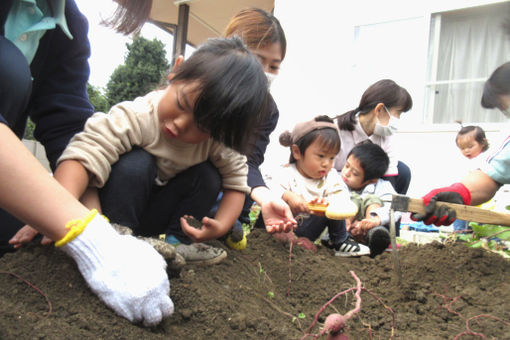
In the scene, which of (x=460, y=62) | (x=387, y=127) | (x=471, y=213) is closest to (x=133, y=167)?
(x=471, y=213)

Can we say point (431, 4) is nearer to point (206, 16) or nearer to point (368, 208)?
point (368, 208)

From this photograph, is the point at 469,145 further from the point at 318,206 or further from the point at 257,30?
the point at 257,30

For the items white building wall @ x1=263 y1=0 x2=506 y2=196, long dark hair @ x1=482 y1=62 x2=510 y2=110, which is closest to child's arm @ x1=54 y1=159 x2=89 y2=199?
long dark hair @ x1=482 y1=62 x2=510 y2=110

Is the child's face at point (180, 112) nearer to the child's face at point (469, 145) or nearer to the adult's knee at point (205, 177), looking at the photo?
the adult's knee at point (205, 177)

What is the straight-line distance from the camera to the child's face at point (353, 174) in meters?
3.16

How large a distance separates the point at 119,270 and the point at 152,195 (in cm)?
80

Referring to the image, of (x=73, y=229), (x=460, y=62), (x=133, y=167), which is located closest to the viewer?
(x=73, y=229)

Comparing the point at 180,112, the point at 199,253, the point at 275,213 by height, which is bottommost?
the point at 199,253

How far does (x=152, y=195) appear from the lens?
5.83 feet

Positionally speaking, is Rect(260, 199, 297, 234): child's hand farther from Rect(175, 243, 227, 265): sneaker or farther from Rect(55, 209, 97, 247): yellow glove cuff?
Rect(55, 209, 97, 247): yellow glove cuff

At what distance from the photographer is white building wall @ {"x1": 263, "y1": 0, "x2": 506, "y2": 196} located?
188 inches

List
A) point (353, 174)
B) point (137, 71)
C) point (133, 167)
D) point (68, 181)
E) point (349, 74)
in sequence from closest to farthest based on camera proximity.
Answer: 1. point (68, 181)
2. point (133, 167)
3. point (353, 174)
4. point (349, 74)
5. point (137, 71)

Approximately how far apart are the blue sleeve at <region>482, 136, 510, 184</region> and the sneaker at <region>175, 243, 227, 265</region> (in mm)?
1596

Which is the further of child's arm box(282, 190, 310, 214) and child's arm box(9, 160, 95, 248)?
child's arm box(282, 190, 310, 214)
